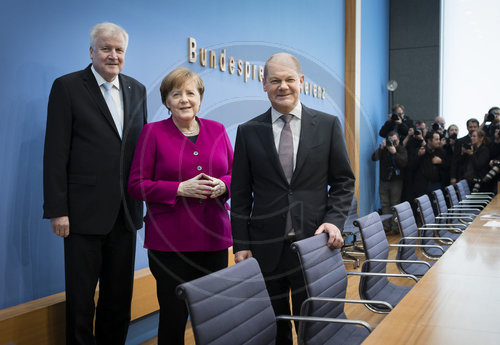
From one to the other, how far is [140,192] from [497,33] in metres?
8.65

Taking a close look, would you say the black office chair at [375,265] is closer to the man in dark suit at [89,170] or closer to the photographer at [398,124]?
the man in dark suit at [89,170]

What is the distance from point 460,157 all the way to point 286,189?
19.8ft

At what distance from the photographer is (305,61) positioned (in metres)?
5.54

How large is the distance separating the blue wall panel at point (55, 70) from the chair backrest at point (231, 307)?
1.34 metres

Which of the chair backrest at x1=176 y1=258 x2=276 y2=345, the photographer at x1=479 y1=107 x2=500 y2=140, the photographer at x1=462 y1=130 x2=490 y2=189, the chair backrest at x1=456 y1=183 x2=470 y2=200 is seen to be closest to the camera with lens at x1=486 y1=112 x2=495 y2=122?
the photographer at x1=479 y1=107 x2=500 y2=140

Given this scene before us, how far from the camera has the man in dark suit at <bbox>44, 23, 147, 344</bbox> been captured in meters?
2.13

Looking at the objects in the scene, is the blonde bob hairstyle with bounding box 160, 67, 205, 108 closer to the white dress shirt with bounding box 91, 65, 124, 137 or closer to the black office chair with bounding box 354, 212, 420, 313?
the white dress shirt with bounding box 91, 65, 124, 137

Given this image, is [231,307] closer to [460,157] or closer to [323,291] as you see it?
[323,291]

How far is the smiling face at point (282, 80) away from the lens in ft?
6.33

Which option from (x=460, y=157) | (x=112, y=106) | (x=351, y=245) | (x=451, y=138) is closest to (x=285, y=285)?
(x=112, y=106)

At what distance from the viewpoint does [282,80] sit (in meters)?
1.94

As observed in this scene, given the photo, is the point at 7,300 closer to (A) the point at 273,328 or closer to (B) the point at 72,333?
(B) the point at 72,333

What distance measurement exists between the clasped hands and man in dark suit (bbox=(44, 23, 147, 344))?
0.35 metres

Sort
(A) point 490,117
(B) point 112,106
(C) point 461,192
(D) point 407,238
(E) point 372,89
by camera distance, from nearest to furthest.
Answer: (B) point 112,106
(D) point 407,238
(C) point 461,192
(A) point 490,117
(E) point 372,89
